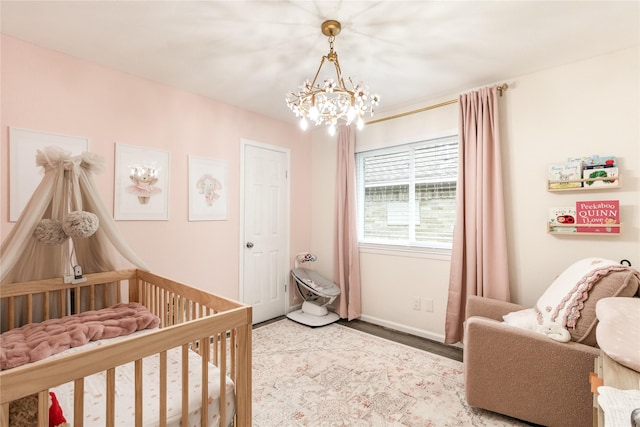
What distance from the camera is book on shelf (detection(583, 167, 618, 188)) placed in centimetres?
212

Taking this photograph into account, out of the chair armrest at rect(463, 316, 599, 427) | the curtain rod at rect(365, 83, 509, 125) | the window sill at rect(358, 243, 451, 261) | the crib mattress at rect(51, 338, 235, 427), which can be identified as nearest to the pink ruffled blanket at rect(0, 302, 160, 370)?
the crib mattress at rect(51, 338, 235, 427)

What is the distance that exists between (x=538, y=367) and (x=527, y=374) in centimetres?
8

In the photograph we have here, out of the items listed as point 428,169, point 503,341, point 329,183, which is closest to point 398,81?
point 428,169

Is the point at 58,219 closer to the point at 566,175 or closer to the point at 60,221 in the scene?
the point at 60,221

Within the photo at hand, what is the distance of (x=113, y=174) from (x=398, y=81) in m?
2.58

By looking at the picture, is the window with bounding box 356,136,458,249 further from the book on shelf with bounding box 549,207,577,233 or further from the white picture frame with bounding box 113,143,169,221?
the white picture frame with bounding box 113,143,169,221

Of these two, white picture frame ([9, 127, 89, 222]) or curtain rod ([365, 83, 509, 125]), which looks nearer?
white picture frame ([9, 127, 89, 222])

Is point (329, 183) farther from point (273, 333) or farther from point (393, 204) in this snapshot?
point (273, 333)

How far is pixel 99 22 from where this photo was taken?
1.88m

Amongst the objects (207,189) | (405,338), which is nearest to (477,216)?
(405,338)

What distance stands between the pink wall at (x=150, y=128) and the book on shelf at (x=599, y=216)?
9.91ft

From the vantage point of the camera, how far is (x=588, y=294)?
1711 mm

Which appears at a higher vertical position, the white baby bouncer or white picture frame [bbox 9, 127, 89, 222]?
white picture frame [bbox 9, 127, 89, 222]

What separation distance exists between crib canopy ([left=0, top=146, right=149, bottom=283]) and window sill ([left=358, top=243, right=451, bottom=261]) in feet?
7.72
